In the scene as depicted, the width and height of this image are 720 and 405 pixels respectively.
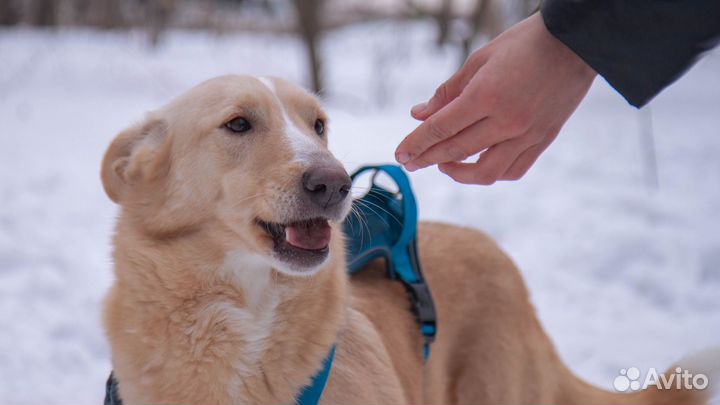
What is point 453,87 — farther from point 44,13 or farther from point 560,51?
point 44,13

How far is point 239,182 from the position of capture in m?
2.38

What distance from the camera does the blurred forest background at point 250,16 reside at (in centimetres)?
1533

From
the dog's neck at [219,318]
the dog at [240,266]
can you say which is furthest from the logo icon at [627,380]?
the dog's neck at [219,318]

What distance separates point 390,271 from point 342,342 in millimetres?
610

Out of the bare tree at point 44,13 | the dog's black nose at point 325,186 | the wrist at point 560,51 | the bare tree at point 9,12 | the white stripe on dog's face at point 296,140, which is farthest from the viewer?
the bare tree at point 44,13

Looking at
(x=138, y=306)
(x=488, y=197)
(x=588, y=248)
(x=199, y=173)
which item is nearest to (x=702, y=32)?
(x=199, y=173)

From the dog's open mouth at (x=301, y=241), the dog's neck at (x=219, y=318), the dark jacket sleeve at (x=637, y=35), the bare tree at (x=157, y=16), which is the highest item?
the bare tree at (x=157, y=16)

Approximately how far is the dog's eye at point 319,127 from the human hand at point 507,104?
851 millimetres

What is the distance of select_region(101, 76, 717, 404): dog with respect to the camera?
2.24 m

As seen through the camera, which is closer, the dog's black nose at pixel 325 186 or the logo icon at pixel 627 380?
the dog's black nose at pixel 325 186

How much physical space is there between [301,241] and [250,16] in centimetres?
2513

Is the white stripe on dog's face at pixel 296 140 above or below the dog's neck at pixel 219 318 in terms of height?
above

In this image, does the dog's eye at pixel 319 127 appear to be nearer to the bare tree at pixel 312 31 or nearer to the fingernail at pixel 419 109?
the fingernail at pixel 419 109

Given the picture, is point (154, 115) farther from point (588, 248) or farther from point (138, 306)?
point (588, 248)
